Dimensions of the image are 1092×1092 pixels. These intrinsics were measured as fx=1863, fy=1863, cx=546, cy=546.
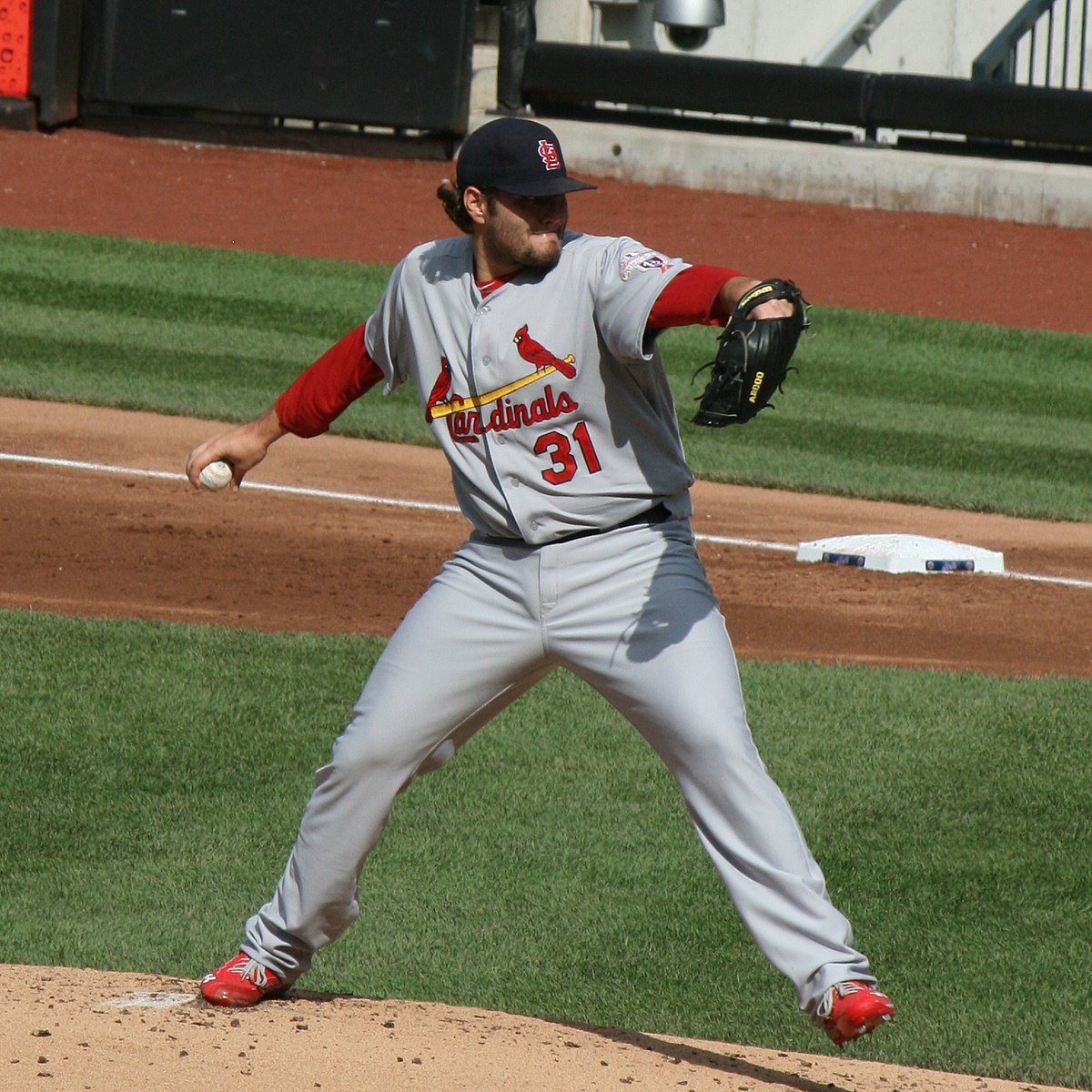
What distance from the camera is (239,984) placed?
3.92m

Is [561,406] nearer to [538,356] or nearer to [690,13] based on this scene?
[538,356]

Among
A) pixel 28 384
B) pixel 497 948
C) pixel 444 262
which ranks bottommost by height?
pixel 497 948

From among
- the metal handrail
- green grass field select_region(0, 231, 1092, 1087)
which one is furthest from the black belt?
the metal handrail

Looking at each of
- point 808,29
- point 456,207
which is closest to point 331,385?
point 456,207

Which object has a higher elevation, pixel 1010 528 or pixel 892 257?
pixel 892 257

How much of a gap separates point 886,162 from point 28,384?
963 centimetres

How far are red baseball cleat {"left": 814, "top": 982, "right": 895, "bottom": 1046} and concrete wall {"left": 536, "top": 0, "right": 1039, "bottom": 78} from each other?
739 inches

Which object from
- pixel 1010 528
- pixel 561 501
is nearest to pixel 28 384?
pixel 1010 528

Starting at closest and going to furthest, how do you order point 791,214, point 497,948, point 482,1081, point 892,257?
point 482,1081 < point 497,948 < point 892,257 < point 791,214

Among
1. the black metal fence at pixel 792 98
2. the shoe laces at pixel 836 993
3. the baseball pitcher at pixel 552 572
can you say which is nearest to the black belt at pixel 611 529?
the baseball pitcher at pixel 552 572

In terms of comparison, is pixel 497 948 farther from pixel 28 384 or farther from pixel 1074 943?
pixel 28 384

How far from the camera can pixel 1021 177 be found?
56.7 feet

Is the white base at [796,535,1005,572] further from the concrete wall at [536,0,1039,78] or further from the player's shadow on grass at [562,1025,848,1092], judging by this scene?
the concrete wall at [536,0,1039,78]

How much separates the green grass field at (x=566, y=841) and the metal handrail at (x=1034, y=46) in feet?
41.4
